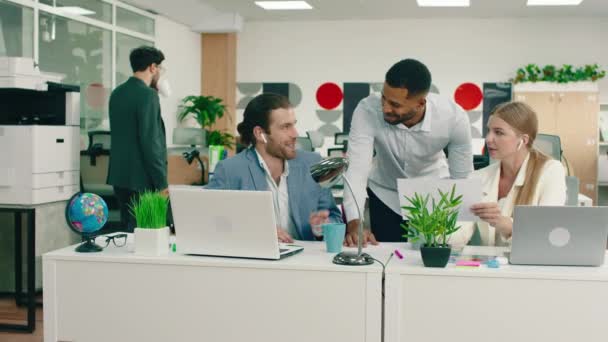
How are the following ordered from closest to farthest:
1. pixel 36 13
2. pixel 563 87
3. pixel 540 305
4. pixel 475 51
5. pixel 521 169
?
pixel 540 305
pixel 521 169
pixel 36 13
pixel 563 87
pixel 475 51

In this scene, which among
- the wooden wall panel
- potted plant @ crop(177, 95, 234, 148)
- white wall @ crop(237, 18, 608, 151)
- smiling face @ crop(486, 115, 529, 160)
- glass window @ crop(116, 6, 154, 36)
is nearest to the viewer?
smiling face @ crop(486, 115, 529, 160)

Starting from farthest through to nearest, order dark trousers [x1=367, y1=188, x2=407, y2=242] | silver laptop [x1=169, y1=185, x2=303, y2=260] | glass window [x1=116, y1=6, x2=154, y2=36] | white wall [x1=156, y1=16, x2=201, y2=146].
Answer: white wall [x1=156, y1=16, x2=201, y2=146]
glass window [x1=116, y1=6, x2=154, y2=36]
dark trousers [x1=367, y1=188, x2=407, y2=242]
silver laptop [x1=169, y1=185, x2=303, y2=260]

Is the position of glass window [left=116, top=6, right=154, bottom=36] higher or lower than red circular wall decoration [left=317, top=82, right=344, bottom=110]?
higher

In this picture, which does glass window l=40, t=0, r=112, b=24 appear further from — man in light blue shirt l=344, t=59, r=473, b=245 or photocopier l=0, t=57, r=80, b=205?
man in light blue shirt l=344, t=59, r=473, b=245

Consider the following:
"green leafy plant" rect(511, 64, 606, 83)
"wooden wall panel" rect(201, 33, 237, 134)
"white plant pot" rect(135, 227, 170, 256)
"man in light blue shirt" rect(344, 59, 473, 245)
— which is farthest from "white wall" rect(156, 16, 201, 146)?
"white plant pot" rect(135, 227, 170, 256)

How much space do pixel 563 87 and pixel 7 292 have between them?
25.4 ft

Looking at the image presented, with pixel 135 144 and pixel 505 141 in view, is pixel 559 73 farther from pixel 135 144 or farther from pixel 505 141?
pixel 505 141

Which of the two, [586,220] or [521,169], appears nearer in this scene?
[586,220]

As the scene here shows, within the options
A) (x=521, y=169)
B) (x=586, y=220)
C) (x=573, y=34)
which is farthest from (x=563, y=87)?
(x=586, y=220)

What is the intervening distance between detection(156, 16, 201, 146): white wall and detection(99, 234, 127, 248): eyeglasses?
6623 mm

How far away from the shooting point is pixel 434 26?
34.4 ft

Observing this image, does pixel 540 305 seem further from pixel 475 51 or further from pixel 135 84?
pixel 475 51

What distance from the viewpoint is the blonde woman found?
2721mm

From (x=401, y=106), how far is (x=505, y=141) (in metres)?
0.45
